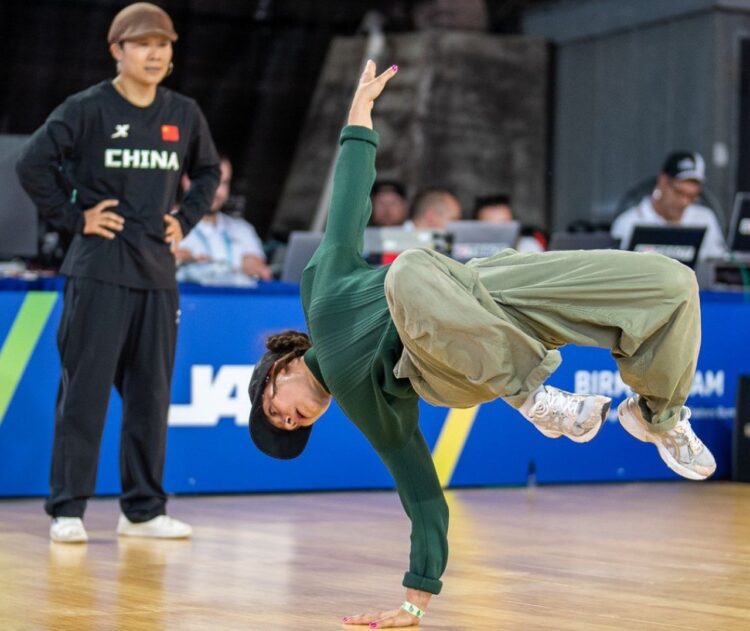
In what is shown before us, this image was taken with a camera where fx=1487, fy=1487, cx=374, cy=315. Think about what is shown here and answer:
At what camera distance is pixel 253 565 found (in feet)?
16.6

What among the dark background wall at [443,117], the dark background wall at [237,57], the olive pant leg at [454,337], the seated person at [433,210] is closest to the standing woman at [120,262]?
the olive pant leg at [454,337]

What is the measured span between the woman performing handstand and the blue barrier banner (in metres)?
2.97

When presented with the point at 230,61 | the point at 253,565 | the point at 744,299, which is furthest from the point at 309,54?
the point at 253,565

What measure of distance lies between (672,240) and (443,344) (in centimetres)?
476

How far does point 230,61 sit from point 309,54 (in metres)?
0.72

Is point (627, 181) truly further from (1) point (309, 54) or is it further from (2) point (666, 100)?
(1) point (309, 54)

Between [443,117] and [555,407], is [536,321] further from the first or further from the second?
[443,117]

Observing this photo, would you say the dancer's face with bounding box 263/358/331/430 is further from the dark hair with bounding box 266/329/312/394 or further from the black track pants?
the black track pants

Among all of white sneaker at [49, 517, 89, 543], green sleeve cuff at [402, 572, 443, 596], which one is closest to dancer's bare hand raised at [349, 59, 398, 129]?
green sleeve cuff at [402, 572, 443, 596]

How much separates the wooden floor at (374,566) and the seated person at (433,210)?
2469 mm

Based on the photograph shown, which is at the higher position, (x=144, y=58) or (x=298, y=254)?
(x=144, y=58)

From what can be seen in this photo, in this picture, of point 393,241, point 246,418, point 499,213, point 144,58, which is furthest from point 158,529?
point 499,213

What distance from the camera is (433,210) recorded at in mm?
9352

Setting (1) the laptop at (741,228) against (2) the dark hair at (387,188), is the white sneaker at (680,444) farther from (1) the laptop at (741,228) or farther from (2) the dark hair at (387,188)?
(2) the dark hair at (387,188)
